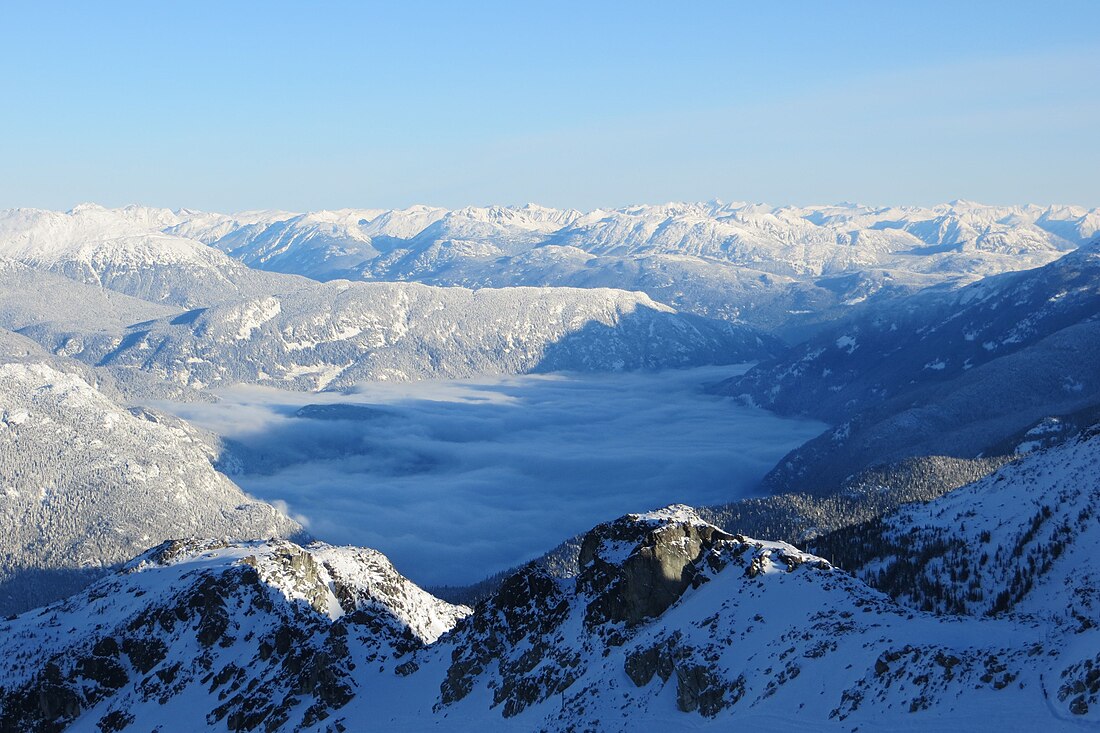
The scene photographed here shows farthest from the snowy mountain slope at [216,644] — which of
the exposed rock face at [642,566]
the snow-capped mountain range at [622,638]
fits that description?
the exposed rock face at [642,566]

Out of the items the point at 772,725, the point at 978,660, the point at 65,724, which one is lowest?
the point at 65,724

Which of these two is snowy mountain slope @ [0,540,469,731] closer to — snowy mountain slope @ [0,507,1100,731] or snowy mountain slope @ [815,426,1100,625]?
snowy mountain slope @ [0,507,1100,731]

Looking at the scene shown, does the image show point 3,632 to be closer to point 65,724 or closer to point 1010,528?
point 65,724

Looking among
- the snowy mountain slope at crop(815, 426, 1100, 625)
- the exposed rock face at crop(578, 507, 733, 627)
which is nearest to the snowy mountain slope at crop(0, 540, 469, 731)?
the exposed rock face at crop(578, 507, 733, 627)

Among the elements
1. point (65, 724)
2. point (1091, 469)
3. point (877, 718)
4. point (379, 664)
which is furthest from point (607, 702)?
point (1091, 469)

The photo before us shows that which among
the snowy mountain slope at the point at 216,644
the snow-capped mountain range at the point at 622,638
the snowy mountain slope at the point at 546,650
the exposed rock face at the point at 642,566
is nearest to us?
the snowy mountain slope at the point at 546,650

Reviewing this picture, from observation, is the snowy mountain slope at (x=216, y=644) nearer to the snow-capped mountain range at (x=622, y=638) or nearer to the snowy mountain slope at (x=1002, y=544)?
the snow-capped mountain range at (x=622, y=638)
